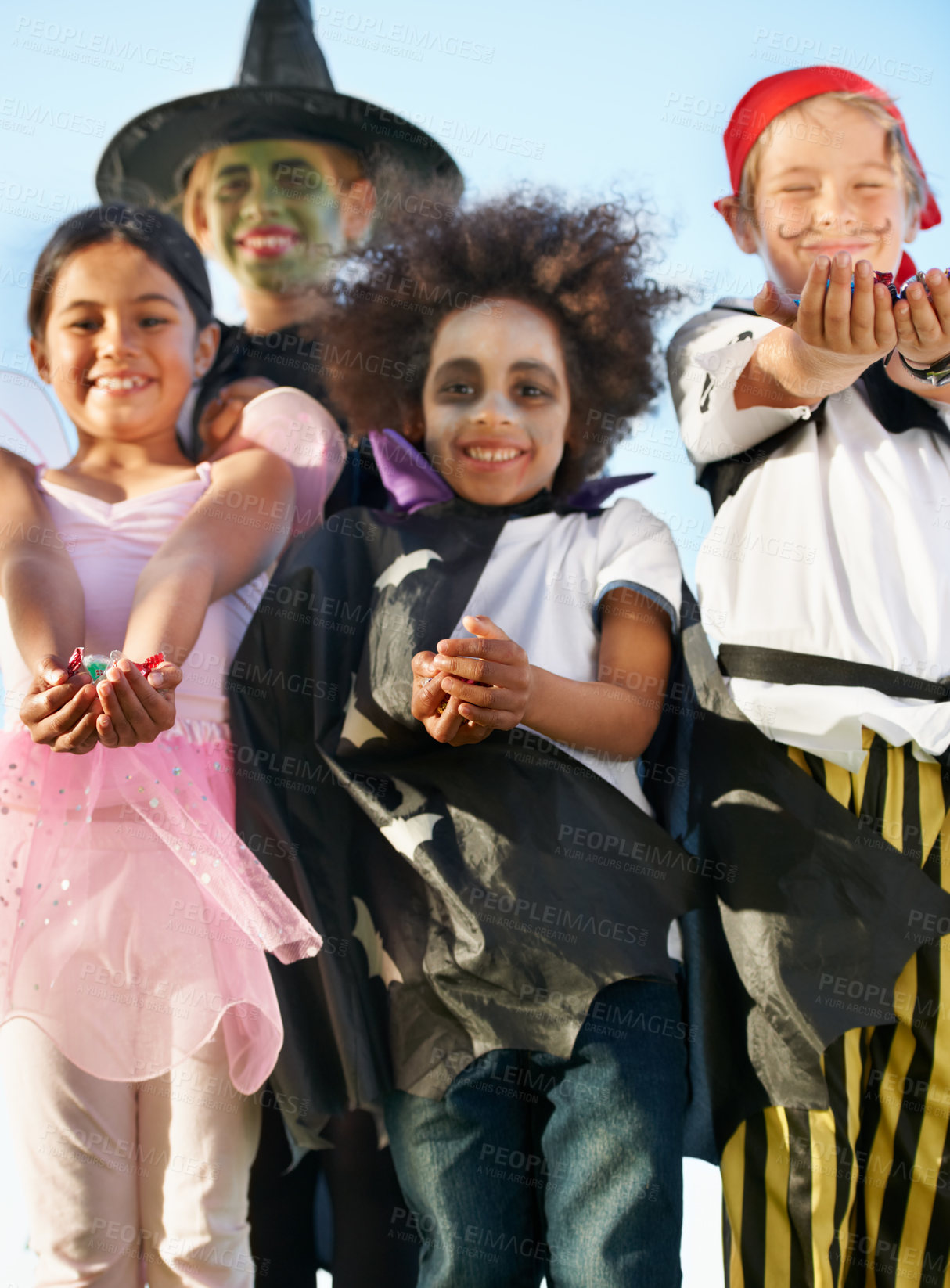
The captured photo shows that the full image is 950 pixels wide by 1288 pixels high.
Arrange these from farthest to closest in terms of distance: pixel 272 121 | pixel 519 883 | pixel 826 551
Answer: pixel 272 121 < pixel 826 551 < pixel 519 883

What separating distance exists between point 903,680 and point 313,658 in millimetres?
726

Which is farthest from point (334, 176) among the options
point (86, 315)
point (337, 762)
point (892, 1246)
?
point (892, 1246)

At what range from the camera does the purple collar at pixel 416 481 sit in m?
1.50

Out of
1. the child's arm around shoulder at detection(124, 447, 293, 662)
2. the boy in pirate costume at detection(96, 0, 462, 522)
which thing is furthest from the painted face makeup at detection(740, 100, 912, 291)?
the child's arm around shoulder at detection(124, 447, 293, 662)

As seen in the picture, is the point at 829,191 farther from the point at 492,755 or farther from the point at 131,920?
the point at 131,920

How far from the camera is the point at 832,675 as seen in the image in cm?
132

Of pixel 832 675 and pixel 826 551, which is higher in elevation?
pixel 826 551

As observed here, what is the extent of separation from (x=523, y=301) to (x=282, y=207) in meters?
0.43

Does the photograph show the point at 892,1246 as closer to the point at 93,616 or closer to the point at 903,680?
the point at 903,680

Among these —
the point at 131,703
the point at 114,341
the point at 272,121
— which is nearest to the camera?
the point at 131,703

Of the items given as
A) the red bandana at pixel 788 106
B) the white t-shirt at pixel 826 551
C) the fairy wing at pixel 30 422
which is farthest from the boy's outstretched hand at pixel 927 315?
the fairy wing at pixel 30 422

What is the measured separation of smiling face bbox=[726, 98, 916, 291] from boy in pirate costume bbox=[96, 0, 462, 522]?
46 cm

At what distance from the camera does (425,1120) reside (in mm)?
1250

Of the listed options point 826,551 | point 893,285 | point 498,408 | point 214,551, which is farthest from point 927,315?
point 214,551
